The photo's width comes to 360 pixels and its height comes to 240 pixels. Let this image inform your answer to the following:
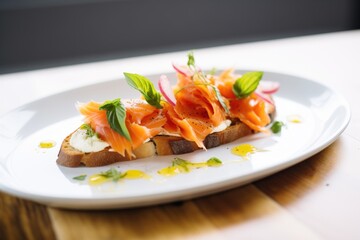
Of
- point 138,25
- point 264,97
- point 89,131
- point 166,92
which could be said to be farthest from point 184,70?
point 138,25

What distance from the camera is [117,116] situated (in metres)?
2.01

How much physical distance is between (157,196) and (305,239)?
1.46ft

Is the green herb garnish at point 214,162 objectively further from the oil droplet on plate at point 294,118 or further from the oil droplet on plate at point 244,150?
the oil droplet on plate at point 294,118

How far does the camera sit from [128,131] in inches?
81.0

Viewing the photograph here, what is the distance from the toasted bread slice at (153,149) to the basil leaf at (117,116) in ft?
0.37

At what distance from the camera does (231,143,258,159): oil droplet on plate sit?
209 centimetres

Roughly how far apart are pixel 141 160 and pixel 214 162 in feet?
Answer: 1.02

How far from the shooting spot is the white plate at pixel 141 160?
5.17 ft

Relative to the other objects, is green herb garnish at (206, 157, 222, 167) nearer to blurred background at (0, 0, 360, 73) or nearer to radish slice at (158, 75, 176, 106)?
radish slice at (158, 75, 176, 106)

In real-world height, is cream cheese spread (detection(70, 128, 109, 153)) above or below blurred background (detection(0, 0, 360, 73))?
above

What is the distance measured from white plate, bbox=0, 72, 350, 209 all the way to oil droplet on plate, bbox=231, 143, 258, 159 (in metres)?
0.03

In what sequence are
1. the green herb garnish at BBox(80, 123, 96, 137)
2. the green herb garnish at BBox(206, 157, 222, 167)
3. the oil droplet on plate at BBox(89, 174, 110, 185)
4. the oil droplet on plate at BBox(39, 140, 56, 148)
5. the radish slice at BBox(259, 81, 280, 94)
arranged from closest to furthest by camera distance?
the oil droplet on plate at BBox(89, 174, 110, 185) < the green herb garnish at BBox(206, 157, 222, 167) < the green herb garnish at BBox(80, 123, 96, 137) < the oil droplet on plate at BBox(39, 140, 56, 148) < the radish slice at BBox(259, 81, 280, 94)

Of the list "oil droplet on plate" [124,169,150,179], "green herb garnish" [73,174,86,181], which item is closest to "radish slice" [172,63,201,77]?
"oil droplet on plate" [124,169,150,179]

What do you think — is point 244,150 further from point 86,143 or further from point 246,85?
point 86,143
